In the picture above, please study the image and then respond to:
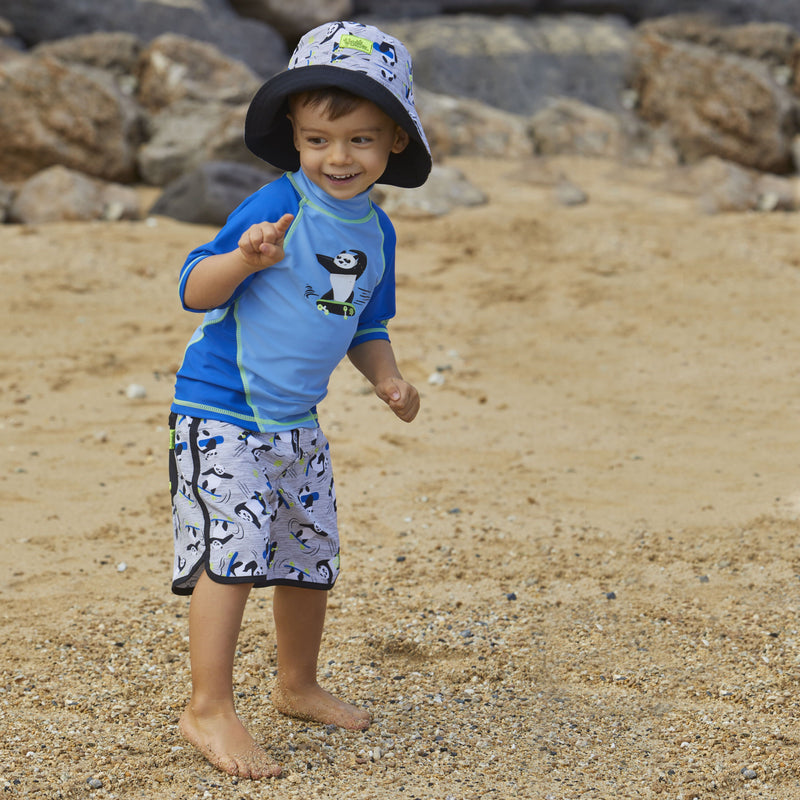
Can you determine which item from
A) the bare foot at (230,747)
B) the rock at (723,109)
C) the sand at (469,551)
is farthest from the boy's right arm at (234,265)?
the rock at (723,109)

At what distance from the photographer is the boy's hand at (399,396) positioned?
2.13 metres

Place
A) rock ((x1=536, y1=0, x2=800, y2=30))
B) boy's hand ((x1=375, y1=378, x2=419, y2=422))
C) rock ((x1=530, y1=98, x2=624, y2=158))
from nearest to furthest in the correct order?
boy's hand ((x1=375, y1=378, x2=419, y2=422)) < rock ((x1=530, y1=98, x2=624, y2=158)) < rock ((x1=536, y1=0, x2=800, y2=30))

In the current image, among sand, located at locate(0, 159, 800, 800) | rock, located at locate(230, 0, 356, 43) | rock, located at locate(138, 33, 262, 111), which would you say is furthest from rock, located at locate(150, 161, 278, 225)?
rock, located at locate(230, 0, 356, 43)

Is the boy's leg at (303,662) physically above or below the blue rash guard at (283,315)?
below

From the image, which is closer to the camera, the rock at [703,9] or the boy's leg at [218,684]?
the boy's leg at [218,684]

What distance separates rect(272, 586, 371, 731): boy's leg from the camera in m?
2.23

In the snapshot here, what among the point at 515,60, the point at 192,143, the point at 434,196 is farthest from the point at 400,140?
the point at 515,60

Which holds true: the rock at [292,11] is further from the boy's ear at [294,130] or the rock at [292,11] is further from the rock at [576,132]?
the boy's ear at [294,130]

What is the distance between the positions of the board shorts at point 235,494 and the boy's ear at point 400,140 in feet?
2.02

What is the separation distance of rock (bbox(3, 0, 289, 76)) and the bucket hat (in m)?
9.13

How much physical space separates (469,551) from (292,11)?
30.5 ft

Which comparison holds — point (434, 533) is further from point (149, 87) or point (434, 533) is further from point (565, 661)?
point (149, 87)

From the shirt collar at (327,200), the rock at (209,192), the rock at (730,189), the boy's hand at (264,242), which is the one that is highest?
the shirt collar at (327,200)

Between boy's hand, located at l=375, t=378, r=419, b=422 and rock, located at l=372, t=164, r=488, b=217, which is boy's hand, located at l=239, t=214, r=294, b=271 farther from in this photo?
rock, located at l=372, t=164, r=488, b=217
